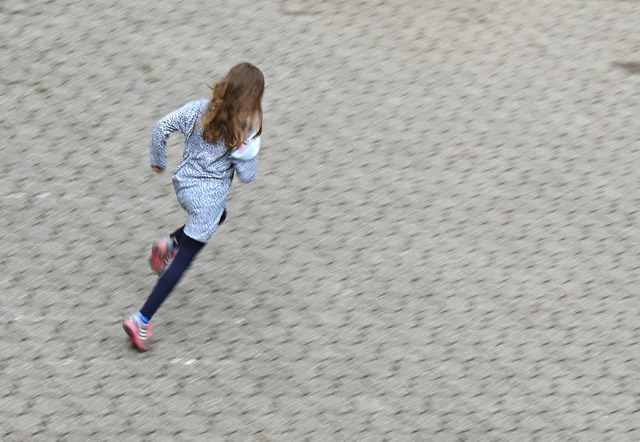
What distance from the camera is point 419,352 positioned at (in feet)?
20.7

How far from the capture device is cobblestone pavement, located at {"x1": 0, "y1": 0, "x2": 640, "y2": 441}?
593 centimetres

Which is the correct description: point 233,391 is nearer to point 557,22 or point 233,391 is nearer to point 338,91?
point 338,91

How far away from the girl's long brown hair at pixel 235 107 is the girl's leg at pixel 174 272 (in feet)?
1.91

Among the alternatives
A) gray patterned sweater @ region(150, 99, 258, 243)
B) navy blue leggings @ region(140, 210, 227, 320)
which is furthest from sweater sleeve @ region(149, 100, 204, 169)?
navy blue leggings @ region(140, 210, 227, 320)

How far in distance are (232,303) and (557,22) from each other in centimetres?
445

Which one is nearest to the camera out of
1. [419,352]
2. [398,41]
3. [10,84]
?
[419,352]

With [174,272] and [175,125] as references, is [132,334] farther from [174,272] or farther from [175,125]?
[175,125]

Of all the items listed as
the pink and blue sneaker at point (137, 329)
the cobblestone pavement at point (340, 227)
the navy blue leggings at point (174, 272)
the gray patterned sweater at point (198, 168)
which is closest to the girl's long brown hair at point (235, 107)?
the gray patterned sweater at point (198, 168)

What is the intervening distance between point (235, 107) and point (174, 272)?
37.9 inches

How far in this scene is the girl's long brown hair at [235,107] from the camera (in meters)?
5.64

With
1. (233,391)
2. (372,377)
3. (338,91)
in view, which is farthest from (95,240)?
(338,91)

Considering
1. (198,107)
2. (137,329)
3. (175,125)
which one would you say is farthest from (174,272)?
(198,107)

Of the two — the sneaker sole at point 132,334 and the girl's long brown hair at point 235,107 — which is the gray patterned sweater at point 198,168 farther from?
the sneaker sole at point 132,334

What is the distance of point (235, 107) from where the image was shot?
5.64 m
